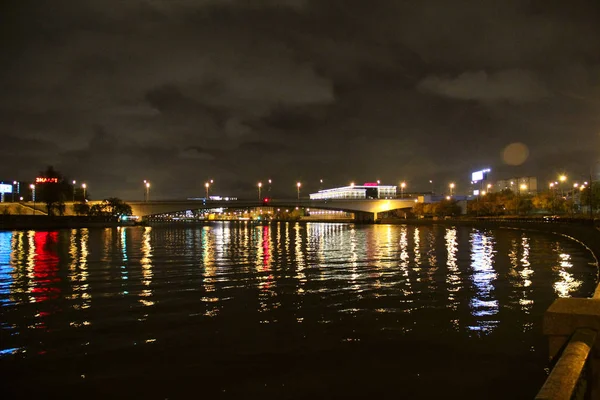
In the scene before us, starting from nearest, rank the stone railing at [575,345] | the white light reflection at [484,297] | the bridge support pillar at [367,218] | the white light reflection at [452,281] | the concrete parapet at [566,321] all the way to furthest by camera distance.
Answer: the stone railing at [575,345]
the concrete parapet at [566,321]
the white light reflection at [484,297]
the white light reflection at [452,281]
the bridge support pillar at [367,218]

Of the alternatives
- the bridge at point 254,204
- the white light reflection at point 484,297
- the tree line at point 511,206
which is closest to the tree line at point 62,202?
the bridge at point 254,204

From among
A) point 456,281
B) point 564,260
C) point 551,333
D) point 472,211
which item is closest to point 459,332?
point 551,333

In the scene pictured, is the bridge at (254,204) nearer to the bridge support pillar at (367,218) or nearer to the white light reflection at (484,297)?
the bridge support pillar at (367,218)

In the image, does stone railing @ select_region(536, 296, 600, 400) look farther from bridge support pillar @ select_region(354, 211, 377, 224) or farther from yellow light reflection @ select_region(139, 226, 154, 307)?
bridge support pillar @ select_region(354, 211, 377, 224)

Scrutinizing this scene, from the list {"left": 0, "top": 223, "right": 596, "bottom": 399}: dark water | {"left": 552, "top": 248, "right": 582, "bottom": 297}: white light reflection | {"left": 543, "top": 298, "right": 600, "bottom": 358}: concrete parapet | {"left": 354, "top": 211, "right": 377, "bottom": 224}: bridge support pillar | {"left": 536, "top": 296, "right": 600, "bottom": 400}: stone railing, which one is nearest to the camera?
{"left": 536, "top": 296, "right": 600, "bottom": 400}: stone railing

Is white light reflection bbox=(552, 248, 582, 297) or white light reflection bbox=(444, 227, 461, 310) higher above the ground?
white light reflection bbox=(444, 227, 461, 310)

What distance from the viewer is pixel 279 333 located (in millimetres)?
15797

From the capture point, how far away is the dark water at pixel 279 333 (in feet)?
37.7

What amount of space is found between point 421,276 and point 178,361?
63.0ft

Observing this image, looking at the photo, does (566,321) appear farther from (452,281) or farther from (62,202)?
(62,202)

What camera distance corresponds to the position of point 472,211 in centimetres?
17125

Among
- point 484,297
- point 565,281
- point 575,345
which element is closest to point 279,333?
point 575,345

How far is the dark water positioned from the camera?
11.5m

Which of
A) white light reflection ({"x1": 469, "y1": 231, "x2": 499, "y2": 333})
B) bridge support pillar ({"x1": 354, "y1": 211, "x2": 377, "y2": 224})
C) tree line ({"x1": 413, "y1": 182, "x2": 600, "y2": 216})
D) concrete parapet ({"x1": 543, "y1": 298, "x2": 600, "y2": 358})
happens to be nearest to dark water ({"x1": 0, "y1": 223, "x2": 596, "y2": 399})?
white light reflection ({"x1": 469, "y1": 231, "x2": 499, "y2": 333})
